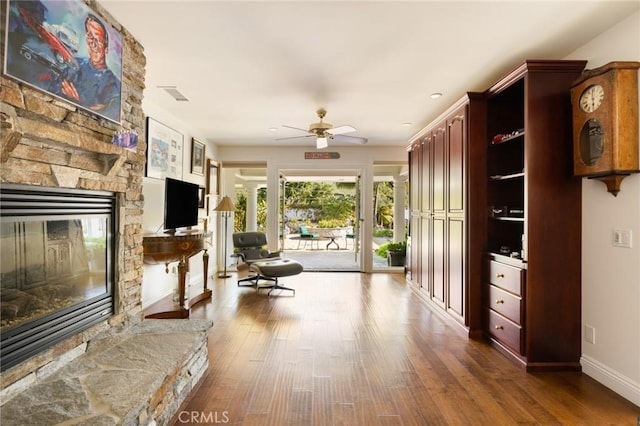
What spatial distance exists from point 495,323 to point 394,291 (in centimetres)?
210

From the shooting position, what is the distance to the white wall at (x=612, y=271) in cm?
218

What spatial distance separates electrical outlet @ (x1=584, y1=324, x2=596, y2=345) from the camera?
2470mm

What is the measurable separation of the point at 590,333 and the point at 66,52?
12.5 feet

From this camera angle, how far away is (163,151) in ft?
14.5

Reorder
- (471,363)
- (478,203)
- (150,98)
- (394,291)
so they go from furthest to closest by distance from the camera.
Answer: (394,291) → (150,98) → (478,203) → (471,363)

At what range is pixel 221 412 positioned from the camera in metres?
2.01

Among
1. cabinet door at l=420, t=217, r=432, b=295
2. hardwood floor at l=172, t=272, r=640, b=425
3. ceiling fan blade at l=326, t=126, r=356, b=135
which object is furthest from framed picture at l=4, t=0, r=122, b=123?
cabinet door at l=420, t=217, r=432, b=295

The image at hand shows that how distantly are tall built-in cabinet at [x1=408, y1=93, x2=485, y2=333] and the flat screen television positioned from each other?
3091 mm

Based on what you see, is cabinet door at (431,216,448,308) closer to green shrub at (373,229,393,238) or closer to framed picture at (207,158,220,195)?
framed picture at (207,158,220,195)

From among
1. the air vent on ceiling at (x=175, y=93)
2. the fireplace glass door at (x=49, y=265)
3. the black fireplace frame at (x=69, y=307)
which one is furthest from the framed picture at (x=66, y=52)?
the air vent on ceiling at (x=175, y=93)

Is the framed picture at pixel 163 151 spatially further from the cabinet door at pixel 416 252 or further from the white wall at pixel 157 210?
the cabinet door at pixel 416 252

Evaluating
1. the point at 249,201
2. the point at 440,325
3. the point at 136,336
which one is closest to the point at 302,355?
the point at 136,336

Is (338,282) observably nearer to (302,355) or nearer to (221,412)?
(302,355)

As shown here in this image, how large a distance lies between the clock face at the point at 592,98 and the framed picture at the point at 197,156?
4.84m
